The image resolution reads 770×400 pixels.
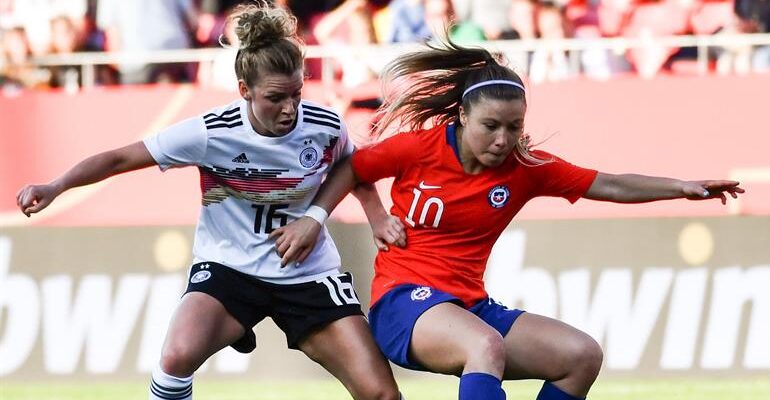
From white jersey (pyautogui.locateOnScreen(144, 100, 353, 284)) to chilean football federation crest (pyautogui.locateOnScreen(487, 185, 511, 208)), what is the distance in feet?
2.37

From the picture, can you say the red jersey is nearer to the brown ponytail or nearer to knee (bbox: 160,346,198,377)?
the brown ponytail

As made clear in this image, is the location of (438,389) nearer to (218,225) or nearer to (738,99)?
(738,99)

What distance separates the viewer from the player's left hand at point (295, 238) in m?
6.01

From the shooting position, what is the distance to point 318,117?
20.1 feet

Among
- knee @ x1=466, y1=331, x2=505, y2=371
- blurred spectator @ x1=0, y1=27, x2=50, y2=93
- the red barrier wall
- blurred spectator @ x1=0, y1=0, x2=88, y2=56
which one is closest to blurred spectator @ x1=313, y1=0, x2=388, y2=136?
the red barrier wall

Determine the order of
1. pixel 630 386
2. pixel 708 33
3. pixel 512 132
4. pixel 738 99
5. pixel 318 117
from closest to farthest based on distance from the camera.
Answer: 1. pixel 512 132
2. pixel 318 117
3. pixel 630 386
4. pixel 738 99
5. pixel 708 33

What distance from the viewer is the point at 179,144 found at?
5.91 m

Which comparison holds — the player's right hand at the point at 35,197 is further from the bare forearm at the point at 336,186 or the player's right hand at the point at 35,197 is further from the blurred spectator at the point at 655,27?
the blurred spectator at the point at 655,27

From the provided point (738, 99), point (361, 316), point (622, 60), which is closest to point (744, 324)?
point (738, 99)

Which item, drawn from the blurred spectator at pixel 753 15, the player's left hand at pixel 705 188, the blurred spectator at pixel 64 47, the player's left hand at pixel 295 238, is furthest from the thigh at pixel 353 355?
the blurred spectator at pixel 753 15

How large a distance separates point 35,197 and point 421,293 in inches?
58.3

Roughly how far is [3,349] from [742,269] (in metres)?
4.88

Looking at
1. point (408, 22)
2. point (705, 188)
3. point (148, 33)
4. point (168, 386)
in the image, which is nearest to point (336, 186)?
point (168, 386)

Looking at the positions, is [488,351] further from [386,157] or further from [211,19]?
[211,19]
